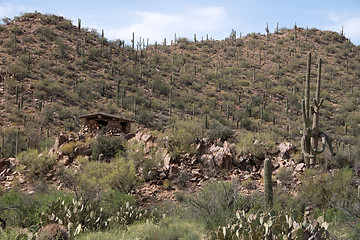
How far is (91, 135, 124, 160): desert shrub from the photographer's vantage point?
54.5ft

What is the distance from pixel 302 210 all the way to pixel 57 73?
33.2 metres

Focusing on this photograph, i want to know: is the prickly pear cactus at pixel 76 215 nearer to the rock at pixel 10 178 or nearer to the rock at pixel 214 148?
the rock at pixel 214 148

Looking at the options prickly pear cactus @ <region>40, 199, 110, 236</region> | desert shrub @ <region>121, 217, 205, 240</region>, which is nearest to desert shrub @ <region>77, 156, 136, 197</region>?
prickly pear cactus @ <region>40, 199, 110, 236</region>

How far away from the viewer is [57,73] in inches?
1457

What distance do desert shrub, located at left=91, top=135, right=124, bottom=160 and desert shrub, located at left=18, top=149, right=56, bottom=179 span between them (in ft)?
7.48

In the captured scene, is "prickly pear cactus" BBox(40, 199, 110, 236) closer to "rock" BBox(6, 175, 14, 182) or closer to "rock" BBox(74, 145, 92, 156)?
"rock" BBox(74, 145, 92, 156)

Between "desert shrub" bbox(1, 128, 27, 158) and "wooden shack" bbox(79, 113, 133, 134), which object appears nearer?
"wooden shack" bbox(79, 113, 133, 134)

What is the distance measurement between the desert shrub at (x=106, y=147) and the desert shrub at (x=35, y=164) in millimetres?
2281

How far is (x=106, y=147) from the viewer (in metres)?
16.7

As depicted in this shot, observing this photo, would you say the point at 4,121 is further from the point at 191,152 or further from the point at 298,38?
the point at 298,38

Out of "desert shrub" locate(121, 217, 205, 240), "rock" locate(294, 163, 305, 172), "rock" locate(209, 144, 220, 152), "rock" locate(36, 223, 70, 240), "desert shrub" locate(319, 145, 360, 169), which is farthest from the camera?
"rock" locate(209, 144, 220, 152)

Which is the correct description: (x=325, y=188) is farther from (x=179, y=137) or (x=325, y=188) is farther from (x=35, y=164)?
(x=35, y=164)

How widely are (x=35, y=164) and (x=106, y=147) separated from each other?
375 cm

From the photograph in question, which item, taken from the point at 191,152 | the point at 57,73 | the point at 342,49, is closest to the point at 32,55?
the point at 57,73
